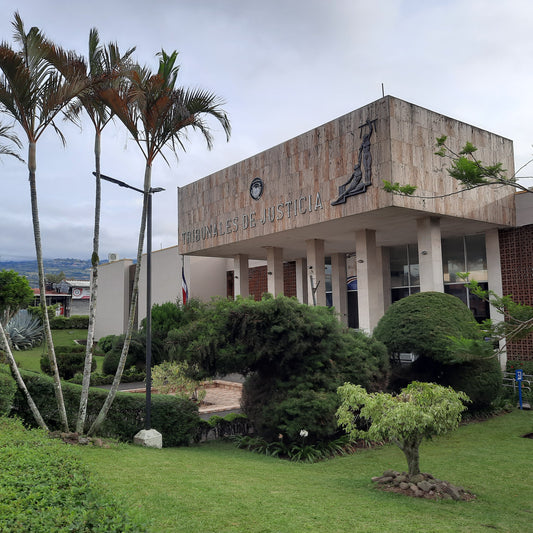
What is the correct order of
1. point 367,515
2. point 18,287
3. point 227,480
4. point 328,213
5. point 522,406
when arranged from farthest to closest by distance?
point 18,287
point 328,213
point 522,406
point 227,480
point 367,515

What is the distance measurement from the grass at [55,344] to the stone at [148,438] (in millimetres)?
14399

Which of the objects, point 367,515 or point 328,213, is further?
point 328,213

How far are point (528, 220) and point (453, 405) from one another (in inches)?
595

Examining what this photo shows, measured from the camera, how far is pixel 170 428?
1175 centimetres

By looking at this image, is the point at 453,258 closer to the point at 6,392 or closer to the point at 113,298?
the point at 6,392

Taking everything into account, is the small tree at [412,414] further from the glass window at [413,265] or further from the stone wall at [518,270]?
the glass window at [413,265]

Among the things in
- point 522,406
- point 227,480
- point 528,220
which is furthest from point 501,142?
point 227,480

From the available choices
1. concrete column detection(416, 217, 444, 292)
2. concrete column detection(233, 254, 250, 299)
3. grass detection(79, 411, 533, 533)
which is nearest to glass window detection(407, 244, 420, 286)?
concrete column detection(416, 217, 444, 292)

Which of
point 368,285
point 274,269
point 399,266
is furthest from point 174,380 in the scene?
point 399,266

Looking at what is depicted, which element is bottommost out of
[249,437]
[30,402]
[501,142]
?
[249,437]

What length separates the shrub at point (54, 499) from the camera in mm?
3670

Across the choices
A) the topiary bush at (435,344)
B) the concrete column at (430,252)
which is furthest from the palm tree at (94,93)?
the concrete column at (430,252)

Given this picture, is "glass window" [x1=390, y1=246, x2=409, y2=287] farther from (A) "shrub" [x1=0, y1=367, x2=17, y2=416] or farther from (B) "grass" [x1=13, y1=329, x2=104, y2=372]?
(A) "shrub" [x1=0, y1=367, x2=17, y2=416]

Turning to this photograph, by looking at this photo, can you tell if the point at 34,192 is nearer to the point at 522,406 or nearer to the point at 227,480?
the point at 227,480
